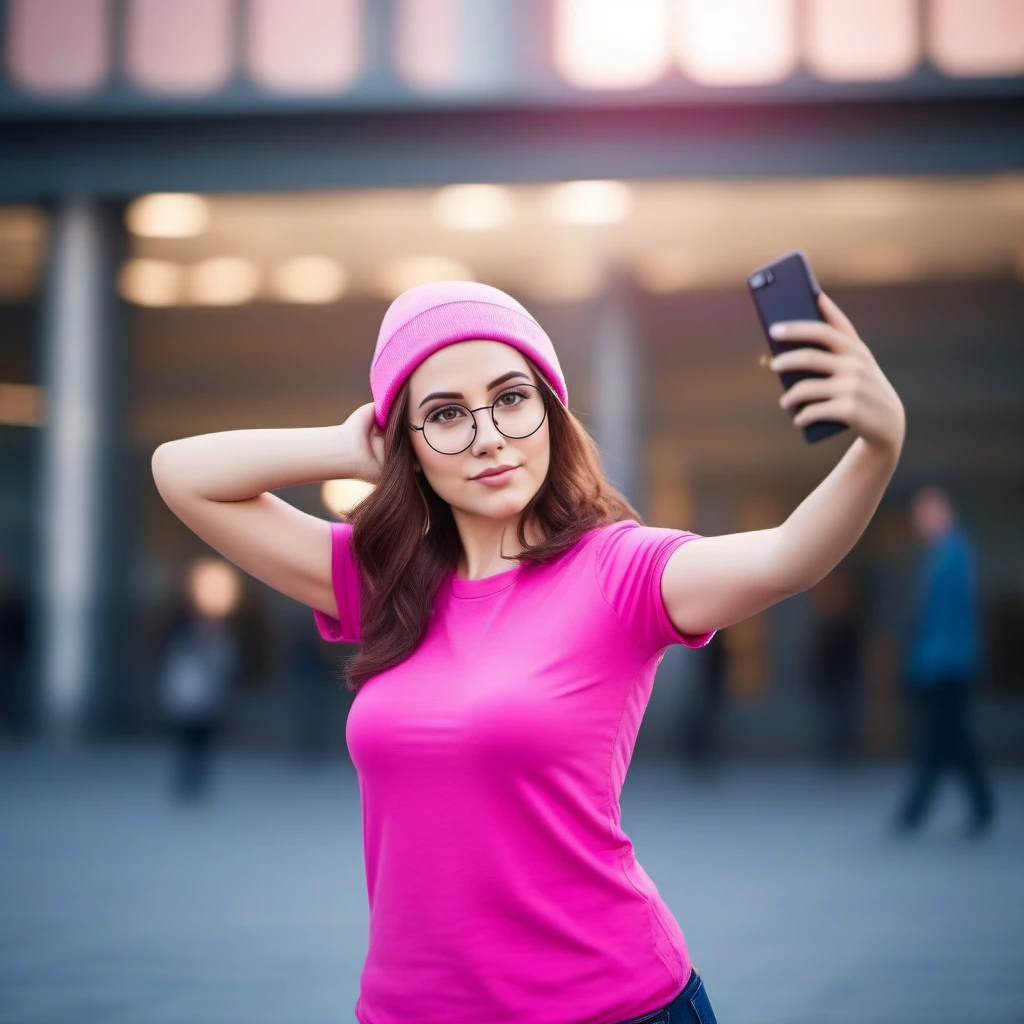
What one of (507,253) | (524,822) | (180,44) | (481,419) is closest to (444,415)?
(481,419)

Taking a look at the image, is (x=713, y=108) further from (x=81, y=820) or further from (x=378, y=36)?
(x=81, y=820)

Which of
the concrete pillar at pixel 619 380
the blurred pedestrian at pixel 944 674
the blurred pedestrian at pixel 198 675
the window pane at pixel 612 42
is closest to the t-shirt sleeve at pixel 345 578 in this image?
the blurred pedestrian at pixel 944 674

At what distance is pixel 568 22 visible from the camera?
11180 mm

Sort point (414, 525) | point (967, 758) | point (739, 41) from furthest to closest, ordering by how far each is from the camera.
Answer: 1. point (739, 41)
2. point (967, 758)
3. point (414, 525)

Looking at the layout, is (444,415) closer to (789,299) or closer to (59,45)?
(789,299)

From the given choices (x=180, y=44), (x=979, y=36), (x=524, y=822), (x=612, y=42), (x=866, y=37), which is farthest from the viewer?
(x=180, y=44)

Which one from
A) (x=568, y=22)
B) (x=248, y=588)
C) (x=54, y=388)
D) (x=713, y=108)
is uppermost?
(x=568, y=22)

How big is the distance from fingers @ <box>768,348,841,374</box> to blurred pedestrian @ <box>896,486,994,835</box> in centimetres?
664

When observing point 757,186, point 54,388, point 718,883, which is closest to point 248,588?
point 54,388

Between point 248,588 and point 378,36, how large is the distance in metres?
5.18

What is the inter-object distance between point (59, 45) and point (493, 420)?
11.1m

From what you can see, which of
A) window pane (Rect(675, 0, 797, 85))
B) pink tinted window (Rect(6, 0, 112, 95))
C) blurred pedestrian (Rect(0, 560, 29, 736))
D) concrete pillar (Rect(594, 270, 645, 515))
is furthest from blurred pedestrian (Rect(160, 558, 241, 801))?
window pane (Rect(675, 0, 797, 85))

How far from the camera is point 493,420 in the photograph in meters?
2.05

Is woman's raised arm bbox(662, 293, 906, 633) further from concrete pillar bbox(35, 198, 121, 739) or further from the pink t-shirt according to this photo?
concrete pillar bbox(35, 198, 121, 739)
